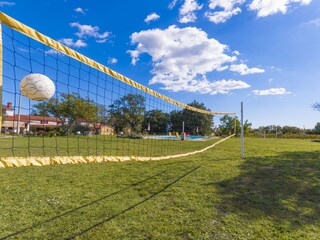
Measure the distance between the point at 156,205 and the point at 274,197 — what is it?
173cm

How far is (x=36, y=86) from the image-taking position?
312 centimetres

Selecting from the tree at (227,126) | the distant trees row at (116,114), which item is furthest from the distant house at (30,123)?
the tree at (227,126)

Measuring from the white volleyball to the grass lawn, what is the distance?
1453 mm

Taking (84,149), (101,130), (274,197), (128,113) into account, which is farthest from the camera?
(128,113)

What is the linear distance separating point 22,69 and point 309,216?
4148 mm

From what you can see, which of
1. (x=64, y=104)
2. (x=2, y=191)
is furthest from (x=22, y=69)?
(x=64, y=104)

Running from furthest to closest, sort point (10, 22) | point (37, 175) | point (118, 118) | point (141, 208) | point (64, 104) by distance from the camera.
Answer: point (118, 118) < point (64, 104) < point (37, 175) < point (141, 208) < point (10, 22)

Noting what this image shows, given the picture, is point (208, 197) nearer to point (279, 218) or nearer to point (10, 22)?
point (279, 218)

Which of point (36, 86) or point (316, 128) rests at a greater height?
point (316, 128)

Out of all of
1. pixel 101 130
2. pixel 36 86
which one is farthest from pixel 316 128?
pixel 36 86

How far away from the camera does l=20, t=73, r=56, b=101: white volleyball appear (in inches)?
122

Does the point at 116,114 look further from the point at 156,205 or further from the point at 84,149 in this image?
the point at 156,205

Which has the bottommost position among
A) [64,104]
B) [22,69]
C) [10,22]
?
[22,69]

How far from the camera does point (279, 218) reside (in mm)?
2223
